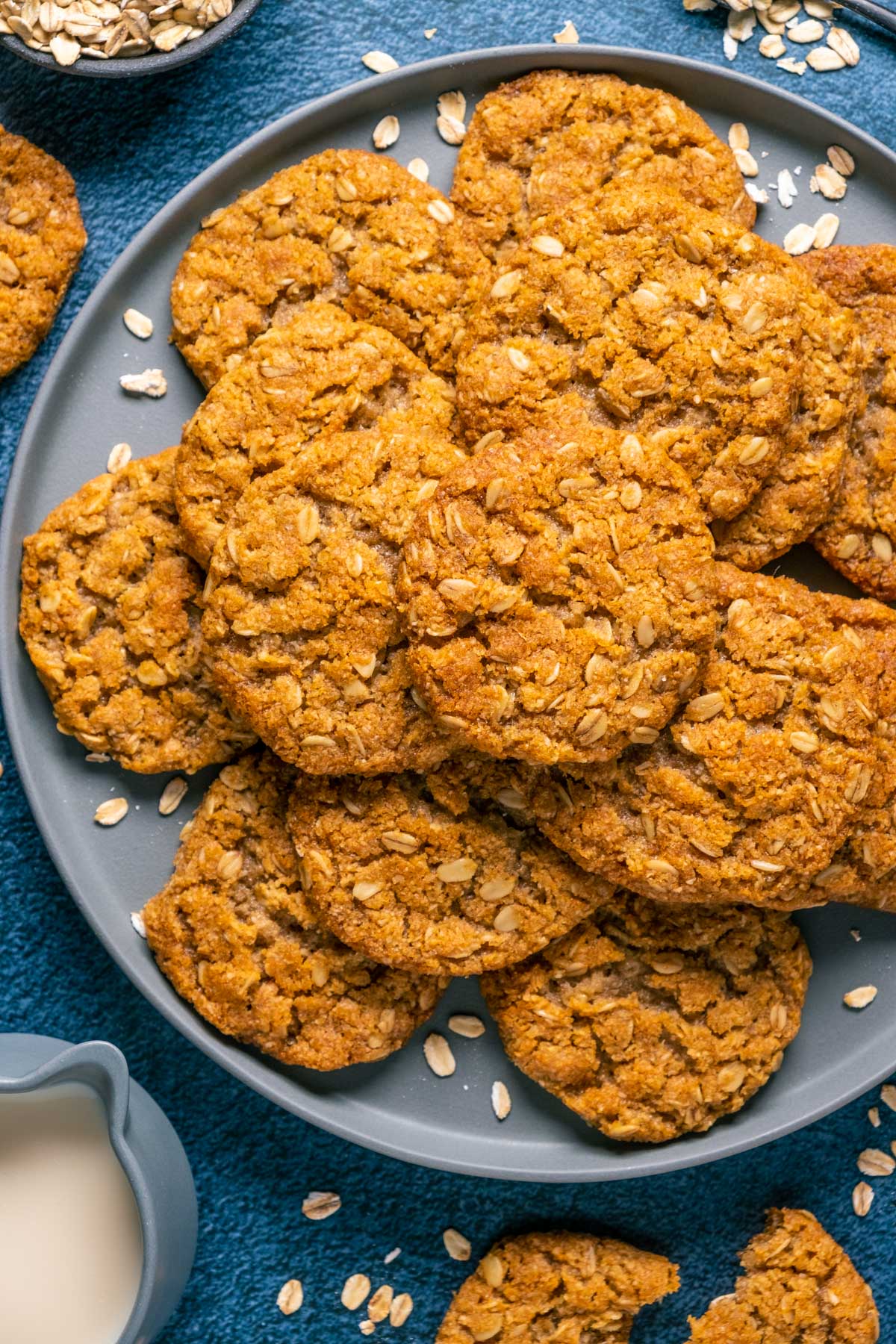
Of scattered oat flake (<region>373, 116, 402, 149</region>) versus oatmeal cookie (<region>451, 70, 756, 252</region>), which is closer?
oatmeal cookie (<region>451, 70, 756, 252</region>)

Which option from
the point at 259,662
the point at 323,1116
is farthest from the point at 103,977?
the point at 259,662

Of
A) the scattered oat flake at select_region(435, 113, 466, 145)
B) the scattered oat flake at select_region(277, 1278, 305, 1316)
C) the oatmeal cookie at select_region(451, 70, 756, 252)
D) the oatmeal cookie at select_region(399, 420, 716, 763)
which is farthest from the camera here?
the scattered oat flake at select_region(277, 1278, 305, 1316)

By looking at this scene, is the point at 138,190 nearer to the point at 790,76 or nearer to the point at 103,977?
the point at 790,76

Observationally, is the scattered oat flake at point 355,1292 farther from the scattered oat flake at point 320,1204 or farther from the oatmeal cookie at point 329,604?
the oatmeal cookie at point 329,604

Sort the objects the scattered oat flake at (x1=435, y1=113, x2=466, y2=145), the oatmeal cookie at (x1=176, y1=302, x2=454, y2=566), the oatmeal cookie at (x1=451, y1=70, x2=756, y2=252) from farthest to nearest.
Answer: the scattered oat flake at (x1=435, y1=113, x2=466, y2=145), the oatmeal cookie at (x1=451, y1=70, x2=756, y2=252), the oatmeal cookie at (x1=176, y1=302, x2=454, y2=566)

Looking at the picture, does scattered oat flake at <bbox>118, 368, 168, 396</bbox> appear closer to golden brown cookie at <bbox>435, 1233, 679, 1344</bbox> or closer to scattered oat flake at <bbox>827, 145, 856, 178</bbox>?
scattered oat flake at <bbox>827, 145, 856, 178</bbox>

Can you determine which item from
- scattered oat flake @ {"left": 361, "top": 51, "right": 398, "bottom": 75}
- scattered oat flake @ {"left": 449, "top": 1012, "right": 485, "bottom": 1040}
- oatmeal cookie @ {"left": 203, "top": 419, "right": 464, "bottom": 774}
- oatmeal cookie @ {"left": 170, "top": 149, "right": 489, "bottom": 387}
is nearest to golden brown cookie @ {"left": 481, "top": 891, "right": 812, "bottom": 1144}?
scattered oat flake @ {"left": 449, "top": 1012, "right": 485, "bottom": 1040}

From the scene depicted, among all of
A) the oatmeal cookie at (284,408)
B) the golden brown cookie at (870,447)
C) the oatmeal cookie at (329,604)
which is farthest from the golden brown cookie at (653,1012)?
the oatmeal cookie at (284,408)
